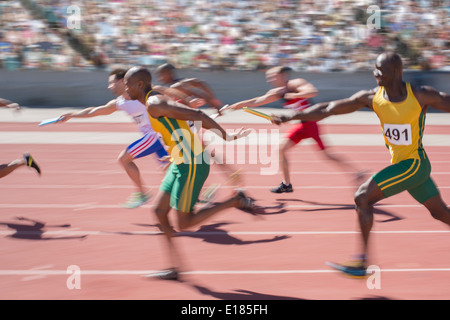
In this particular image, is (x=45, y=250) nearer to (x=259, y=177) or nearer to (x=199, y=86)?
(x=199, y=86)

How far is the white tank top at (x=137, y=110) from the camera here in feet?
25.2

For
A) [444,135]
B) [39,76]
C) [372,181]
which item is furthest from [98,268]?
[39,76]

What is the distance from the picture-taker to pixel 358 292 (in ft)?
16.7

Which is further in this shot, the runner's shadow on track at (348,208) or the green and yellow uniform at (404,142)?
the runner's shadow on track at (348,208)

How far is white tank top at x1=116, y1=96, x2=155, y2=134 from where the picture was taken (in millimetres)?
7672

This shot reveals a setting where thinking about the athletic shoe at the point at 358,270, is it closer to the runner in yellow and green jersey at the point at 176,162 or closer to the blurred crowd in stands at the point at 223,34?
the runner in yellow and green jersey at the point at 176,162

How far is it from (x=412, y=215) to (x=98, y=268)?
4115 mm

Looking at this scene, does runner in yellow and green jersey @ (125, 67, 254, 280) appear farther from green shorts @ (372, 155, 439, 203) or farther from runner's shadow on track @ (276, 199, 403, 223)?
runner's shadow on track @ (276, 199, 403, 223)

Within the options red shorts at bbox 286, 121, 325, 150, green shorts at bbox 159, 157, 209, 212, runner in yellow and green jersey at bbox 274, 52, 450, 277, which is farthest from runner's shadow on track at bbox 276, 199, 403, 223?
green shorts at bbox 159, 157, 209, 212

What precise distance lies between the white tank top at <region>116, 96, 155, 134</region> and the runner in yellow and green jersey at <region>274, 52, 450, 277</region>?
3217mm

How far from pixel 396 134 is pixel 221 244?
236 centimetres

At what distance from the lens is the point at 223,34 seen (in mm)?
21047

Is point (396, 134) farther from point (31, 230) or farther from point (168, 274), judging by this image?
point (31, 230)

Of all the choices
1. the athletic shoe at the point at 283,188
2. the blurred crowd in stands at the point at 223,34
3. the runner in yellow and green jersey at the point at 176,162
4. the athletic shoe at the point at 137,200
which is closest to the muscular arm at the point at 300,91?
the athletic shoe at the point at 283,188
